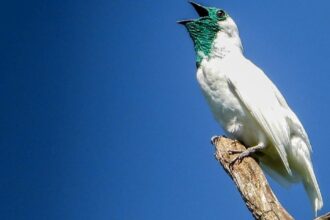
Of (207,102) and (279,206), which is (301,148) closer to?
(207,102)

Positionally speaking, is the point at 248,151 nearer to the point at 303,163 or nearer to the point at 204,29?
the point at 303,163

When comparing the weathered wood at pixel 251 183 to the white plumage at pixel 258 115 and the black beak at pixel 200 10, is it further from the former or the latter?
the black beak at pixel 200 10

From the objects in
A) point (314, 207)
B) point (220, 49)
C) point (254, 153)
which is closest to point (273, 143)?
point (254, 153)

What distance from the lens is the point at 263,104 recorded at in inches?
293

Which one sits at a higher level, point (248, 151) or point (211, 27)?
point (211, 27)

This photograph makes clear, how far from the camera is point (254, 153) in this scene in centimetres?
742

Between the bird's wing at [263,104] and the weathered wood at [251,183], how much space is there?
0.35 meters

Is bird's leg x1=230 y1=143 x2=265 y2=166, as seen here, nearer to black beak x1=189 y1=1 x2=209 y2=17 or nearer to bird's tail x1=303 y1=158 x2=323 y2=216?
bird's tail x1=303 y1=158 x2=323 y2=216

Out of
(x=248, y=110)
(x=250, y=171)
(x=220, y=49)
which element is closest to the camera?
(x=250, y=171)

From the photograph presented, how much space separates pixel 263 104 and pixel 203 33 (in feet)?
4.05

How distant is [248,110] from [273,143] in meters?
0.43

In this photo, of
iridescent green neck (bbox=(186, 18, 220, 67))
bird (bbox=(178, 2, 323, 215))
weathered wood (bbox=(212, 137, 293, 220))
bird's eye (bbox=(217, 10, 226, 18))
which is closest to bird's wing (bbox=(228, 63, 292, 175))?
bird (bbox=(178, 2, 323, 215))

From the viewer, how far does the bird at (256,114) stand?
7.34m

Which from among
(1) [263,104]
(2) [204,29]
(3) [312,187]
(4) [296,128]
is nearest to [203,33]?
(2) [204,29]
